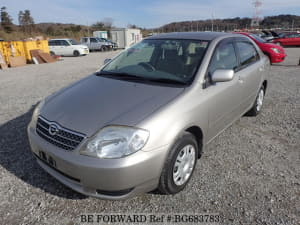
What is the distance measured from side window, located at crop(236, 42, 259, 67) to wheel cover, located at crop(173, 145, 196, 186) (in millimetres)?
1845

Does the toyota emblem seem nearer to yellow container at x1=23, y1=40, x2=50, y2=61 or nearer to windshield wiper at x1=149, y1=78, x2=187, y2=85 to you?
windshield wiper at x1=149, y1=78, x2=187, y2=85

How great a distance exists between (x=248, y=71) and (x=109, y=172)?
2790 mm

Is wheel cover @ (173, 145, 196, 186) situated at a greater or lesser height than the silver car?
lesser

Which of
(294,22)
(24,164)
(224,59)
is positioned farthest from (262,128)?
(294,22)

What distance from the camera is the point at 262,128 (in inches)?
149

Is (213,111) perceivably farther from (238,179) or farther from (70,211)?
(70,211)

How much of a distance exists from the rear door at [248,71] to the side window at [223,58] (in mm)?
170

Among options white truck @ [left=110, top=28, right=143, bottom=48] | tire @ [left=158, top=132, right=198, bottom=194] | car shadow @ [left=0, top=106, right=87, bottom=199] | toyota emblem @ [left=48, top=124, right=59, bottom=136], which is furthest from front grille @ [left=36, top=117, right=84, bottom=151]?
white truck @ [left=110, top=28, right=143, bottom=48]

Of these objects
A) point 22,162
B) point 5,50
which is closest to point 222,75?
point 22,162

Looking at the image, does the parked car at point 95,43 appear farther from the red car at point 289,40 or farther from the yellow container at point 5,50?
the red car at point 289,40

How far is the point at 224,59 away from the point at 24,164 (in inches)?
118

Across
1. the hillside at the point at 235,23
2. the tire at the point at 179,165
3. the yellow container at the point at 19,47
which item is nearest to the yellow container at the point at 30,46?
the yellow container at the point at 19,47

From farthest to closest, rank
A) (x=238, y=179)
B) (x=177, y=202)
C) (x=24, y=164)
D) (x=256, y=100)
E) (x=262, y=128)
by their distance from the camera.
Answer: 1. (x=256, y=100)
2. (x=262, y=128)
3. (x=24, y=164)
4. (x=238, y=179)
5. (x=177, y=202)

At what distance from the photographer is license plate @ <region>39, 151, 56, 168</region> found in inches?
78.7
